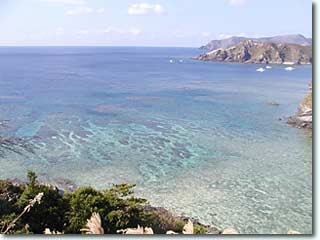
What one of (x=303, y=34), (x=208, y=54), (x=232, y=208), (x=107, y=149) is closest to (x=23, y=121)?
(x=107, y=149)

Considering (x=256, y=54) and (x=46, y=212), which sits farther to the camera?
(x=256, y=54)

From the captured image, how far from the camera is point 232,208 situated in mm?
4688

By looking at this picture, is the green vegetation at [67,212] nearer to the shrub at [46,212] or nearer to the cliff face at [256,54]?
the shrub at [46,212]

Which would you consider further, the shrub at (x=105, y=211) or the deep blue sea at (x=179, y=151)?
the deep blue sea at (x=179, y=151)

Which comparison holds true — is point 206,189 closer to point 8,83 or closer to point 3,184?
point 3,184

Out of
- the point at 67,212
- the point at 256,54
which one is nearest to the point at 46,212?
the point at 67,212

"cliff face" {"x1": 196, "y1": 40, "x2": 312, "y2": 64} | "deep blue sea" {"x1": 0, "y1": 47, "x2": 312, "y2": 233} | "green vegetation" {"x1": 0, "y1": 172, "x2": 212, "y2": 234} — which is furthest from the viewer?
"cliff face" {"x1": 196, "y1": 40, "x2": 312, "y2": 64}

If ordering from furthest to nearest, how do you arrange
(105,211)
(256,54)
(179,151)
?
(256,54)
(179,151)
(105,211)

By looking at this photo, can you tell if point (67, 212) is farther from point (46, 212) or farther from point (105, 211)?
point (105, 211)

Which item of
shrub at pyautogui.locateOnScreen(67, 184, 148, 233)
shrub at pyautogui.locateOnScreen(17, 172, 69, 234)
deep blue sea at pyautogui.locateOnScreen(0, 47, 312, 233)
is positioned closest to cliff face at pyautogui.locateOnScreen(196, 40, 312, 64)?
deep blue sea at pyautogui.locateOnScreen(0, 47, 312, 233)

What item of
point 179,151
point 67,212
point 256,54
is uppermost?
point 256,54

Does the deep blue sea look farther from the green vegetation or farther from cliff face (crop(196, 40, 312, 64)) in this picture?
cliff face (crop(196, 40, 312, 64))

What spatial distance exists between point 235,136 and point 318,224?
16.4 ft

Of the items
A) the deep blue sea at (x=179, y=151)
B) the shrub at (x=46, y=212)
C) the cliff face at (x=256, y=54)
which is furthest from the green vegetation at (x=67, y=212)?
the cliff face at (x=256, y=54)
